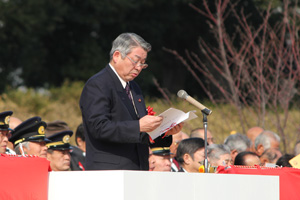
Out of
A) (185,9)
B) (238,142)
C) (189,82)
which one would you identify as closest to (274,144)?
(238,142)

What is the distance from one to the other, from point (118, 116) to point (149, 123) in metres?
0.29

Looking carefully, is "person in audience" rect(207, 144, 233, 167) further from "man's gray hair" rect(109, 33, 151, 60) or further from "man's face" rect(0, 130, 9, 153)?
"man's gray hair" rect(109, 33, 151, 60)

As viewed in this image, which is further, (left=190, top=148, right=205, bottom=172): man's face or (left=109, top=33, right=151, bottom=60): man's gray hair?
(left=190, top=148, right=205, bottom=172): man's face

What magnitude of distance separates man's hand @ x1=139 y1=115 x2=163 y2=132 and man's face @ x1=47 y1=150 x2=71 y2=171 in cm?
332

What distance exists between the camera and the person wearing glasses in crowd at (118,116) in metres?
3.90

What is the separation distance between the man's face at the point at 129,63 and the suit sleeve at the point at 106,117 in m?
0.16

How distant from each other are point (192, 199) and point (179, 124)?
64 centimetres

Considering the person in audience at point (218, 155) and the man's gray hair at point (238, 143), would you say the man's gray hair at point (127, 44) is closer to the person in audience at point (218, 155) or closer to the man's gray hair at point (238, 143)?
the person in audience at point (218, 155)

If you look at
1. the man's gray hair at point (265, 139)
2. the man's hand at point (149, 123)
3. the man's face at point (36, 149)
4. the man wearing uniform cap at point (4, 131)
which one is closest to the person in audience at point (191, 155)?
the man's face at point (36, 149)

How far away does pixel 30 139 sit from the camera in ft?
21.6

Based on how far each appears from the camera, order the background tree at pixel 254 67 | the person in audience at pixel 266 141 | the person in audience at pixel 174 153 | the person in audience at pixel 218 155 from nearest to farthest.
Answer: the person in audience at pixel 218 155 → the person in audience at pixel 174 153 → the person in audience at pixel 266 141 → the background tree at pixel 254 67

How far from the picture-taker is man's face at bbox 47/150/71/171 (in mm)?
7070

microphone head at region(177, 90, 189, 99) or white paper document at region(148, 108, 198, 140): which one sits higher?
microphone head at region(177, 90, 189, 99)

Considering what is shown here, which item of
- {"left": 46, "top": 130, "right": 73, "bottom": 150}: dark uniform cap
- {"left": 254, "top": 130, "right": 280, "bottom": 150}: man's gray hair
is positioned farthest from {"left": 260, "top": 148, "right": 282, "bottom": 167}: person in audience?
{"left": 46, "top": 130, "right": 73, "bottom": 150}: dark uniform cap
